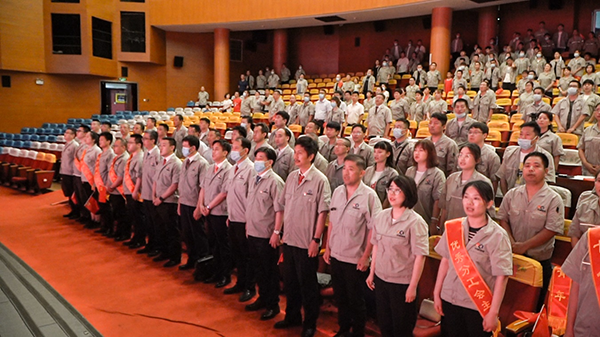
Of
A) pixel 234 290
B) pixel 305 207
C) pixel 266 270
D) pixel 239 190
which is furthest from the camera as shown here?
pixel 234 290

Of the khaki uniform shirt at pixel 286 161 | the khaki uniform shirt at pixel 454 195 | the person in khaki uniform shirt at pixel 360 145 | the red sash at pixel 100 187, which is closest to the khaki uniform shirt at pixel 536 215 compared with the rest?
the khaki uniform shirt at pixel 454 195

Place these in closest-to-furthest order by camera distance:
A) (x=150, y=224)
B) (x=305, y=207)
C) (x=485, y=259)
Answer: (x=485, y=259)
(x=305, y=207)
(x=150, y=224)

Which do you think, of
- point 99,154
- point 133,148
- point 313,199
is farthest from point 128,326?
point 99,154

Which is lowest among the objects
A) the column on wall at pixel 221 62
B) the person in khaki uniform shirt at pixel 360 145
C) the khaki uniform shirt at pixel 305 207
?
the khaki uniform shirt at pixel 305 207

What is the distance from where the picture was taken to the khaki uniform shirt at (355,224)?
111 inches

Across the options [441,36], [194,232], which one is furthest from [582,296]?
[441,36]

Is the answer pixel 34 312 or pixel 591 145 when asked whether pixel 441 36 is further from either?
pixel 34 312

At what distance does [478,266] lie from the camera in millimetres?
2209

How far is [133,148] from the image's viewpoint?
17.6 ft

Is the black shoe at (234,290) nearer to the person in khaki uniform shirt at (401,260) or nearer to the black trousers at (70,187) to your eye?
the person in khaki uniform shirt at (401,260)

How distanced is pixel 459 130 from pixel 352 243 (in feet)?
11.2

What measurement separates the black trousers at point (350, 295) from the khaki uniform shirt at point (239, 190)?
112 centimetres

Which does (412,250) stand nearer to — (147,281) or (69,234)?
(147,281)

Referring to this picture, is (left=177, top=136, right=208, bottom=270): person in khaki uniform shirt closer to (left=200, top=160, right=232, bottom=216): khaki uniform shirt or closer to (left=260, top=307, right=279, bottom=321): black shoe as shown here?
(left=200, top=160, right=232, bottom=216): khaki uniform shirt
